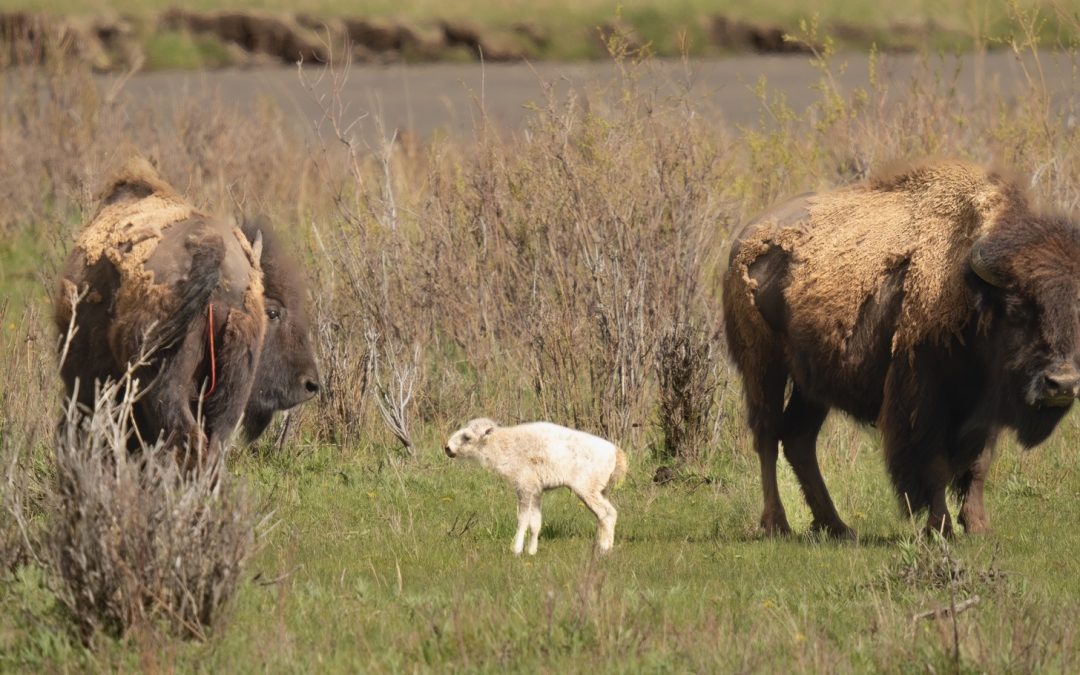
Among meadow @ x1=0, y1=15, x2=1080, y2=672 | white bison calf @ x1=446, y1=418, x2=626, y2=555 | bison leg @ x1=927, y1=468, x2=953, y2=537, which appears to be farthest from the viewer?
bison leg @ x1=927, y1=468, x2=953, y2=537

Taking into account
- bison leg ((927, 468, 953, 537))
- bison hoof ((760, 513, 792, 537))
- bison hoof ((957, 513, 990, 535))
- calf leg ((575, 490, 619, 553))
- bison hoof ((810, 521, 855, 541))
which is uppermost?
calf leg ((575, 490, 619, 553))

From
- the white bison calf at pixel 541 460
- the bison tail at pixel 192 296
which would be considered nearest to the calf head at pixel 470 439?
the white bison calf at pixel 541 460

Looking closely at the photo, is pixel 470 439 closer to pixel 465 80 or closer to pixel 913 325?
pixel 913 325

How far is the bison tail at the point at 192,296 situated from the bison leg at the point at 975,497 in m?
4.59

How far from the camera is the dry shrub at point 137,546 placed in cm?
704

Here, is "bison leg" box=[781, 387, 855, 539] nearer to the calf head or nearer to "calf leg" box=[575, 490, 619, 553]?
"calf leg" box=[575, 490, 619, 553]

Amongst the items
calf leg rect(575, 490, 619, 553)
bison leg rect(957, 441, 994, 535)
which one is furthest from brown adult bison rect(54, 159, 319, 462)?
bison leg rect(957, 441, 994, 535)

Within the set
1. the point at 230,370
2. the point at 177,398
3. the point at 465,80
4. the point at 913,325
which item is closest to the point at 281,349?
the point at 230,370

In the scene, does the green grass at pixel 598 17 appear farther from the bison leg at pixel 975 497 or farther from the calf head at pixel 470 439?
the calf head at pixel 470 439

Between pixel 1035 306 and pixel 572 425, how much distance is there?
4067mm

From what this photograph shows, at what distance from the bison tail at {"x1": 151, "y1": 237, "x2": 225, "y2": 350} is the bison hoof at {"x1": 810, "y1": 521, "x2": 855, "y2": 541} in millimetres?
3984

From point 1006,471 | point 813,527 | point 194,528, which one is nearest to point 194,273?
point 194,528

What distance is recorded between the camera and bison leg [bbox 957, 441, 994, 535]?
10.1 meters

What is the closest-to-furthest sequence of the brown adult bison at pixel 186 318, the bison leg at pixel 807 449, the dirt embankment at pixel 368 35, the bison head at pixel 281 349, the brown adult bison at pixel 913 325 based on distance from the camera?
the brown adult bison at pixel 186 318 → the brown adult bison at pixel 913 325 → the bison head at pixel 281 349 → the bison leg at pixel 807 449 → the dirt embankment at pixel 368 35
